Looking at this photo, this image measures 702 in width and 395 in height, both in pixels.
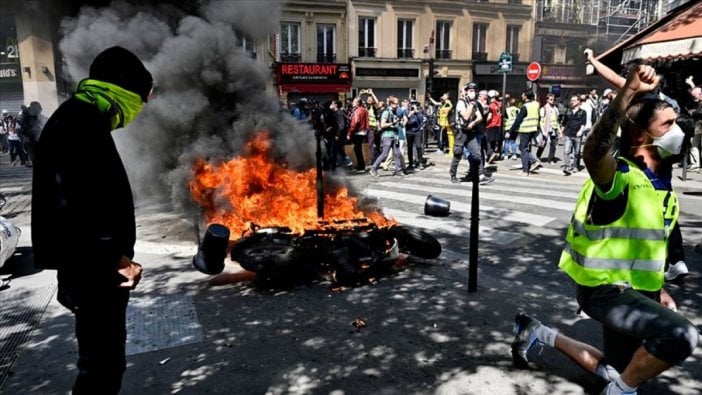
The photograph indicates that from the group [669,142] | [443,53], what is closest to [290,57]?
[443,53]

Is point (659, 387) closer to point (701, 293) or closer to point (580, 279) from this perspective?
point (580, 279)

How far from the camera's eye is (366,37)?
104ft

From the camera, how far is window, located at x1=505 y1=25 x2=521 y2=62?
35.2 meters

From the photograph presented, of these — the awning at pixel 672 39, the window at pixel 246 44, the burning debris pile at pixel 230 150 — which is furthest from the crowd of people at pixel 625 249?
the window at pixel 246 44

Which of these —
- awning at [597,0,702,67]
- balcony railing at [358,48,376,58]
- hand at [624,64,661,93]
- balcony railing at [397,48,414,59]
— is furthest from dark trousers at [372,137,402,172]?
balcony railing at [397,48,414,59]

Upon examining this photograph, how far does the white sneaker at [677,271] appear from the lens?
4.70m

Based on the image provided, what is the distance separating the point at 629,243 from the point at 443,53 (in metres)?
32.8

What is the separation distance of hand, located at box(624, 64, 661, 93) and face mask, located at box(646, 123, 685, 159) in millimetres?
679

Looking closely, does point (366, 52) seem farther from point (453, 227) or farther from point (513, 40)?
point (453, 227)

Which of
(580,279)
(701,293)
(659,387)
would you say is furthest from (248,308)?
(701,293)

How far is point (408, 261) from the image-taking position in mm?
5434

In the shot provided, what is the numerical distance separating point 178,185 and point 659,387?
5676mm

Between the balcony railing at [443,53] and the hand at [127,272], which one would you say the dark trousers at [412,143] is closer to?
the hand at [127,272]

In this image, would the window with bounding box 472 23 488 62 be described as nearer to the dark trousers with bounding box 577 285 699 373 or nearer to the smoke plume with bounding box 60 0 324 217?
the smoke plume with bounding box 60 0 324 217
